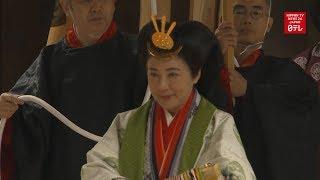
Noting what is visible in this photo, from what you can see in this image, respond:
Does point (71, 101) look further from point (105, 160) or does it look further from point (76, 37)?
point (105, 160)

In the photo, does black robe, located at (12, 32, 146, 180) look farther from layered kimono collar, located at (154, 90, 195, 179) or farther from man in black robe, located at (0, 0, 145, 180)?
layered kimono collar, located at (154, 90, 195, 179)

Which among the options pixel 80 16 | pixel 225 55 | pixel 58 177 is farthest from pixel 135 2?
pixel 58 177

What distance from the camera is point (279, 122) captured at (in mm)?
1835

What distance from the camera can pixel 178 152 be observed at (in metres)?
1.40

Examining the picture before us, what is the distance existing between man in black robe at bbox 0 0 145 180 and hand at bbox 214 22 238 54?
0.95 ft

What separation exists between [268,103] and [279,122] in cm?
7

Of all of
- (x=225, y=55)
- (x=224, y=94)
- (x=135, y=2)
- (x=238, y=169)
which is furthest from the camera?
(x=135, y=2)

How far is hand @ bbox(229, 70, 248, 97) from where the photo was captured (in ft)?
5.73

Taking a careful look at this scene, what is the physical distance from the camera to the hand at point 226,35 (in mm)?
1728

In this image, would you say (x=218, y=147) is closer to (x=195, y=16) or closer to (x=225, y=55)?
(x=225, y=55)

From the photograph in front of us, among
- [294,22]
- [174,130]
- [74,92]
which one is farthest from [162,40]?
[294,22]

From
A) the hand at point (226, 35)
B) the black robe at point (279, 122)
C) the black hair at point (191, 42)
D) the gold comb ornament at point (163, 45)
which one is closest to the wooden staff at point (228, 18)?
the hand at point (226, 35)

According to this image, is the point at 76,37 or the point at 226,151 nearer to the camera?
the point at 226,151

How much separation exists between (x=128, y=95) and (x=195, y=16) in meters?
0.34
